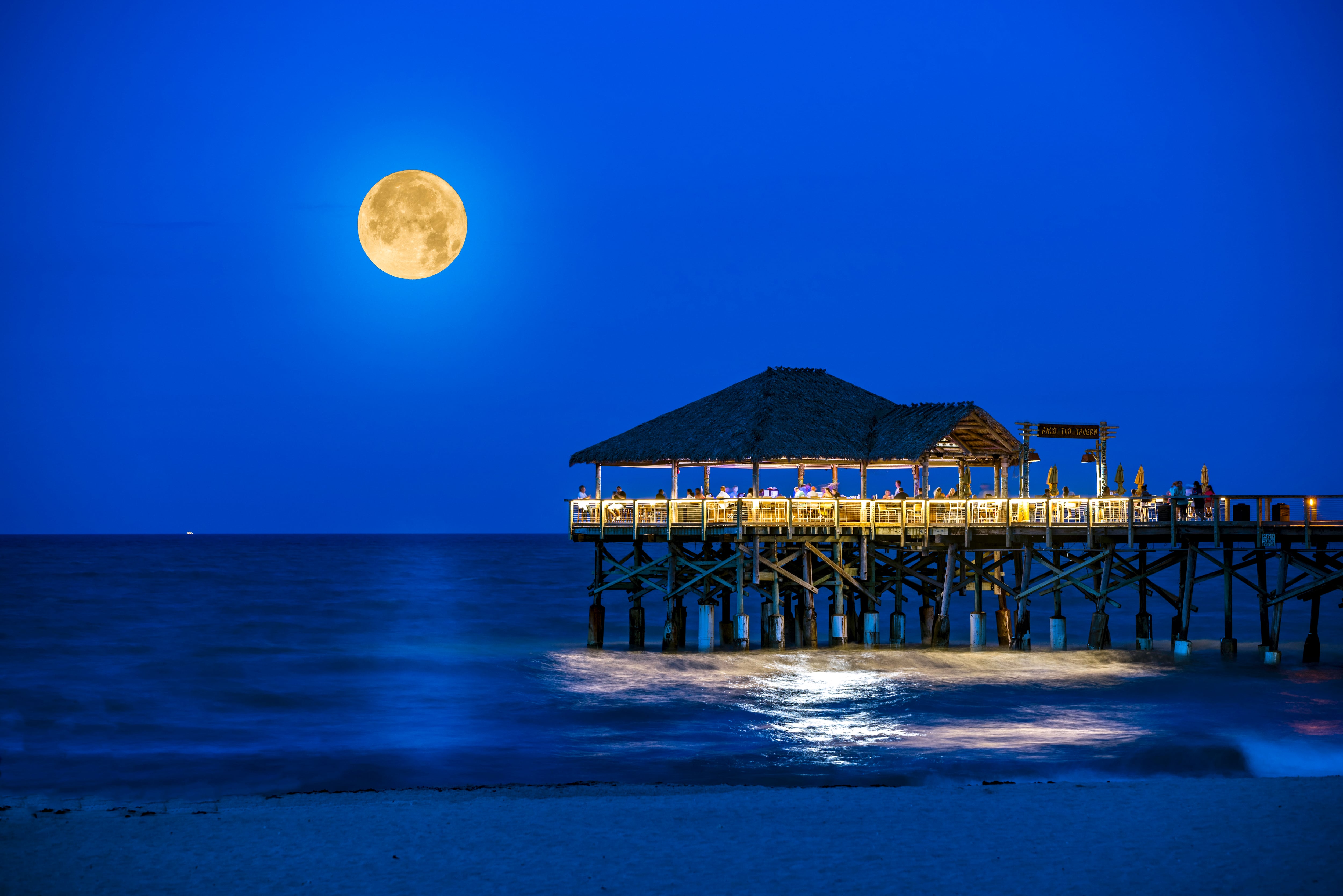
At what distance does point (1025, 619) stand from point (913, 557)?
5.03 metres

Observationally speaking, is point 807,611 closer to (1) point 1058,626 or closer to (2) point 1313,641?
(1) point 1058,626

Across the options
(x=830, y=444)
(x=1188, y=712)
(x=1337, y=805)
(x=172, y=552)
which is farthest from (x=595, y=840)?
(x=172, y=552)

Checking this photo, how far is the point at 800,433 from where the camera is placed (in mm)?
33844

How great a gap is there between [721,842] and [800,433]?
2073 centimetres

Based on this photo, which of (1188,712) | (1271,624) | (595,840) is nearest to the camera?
(595,840)

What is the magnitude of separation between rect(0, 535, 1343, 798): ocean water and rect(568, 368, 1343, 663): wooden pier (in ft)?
4.14

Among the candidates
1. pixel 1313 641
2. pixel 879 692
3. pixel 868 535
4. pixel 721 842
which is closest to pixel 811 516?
pixel 868 535

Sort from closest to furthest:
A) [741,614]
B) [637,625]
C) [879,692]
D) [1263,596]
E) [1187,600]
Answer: [879,692]
[1263,596]
[1187,600]
[741,614]
[637,625]

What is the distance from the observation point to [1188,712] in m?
24.6

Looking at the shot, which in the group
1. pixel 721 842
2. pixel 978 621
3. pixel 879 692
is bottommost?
pixel 721 842

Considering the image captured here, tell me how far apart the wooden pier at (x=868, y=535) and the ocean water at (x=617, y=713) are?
1263 mm

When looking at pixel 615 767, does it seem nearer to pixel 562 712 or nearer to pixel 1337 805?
pixel 562 712

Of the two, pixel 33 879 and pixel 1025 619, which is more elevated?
pixel 1025 619

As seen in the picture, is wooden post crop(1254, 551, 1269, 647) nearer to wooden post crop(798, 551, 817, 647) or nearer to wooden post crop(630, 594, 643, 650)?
wooden post crop(798, 551, 817, 647)
